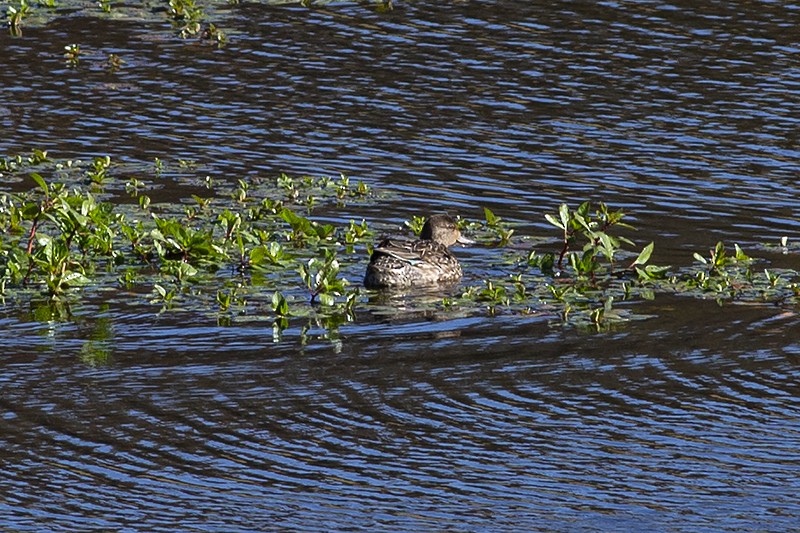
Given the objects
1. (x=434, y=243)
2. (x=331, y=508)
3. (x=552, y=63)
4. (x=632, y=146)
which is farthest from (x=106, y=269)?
(x=552, y=63)

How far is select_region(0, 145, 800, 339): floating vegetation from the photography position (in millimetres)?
12023

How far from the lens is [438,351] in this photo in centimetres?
1085

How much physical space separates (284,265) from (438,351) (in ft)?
8.60

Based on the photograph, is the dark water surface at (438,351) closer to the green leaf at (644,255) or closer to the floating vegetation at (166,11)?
the green leaf at (644,255)

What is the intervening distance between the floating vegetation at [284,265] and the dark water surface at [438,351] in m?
0.29

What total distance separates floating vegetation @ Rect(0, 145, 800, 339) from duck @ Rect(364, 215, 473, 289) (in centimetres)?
17

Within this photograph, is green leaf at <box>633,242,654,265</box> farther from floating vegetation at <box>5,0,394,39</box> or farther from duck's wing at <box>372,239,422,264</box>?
floating vegetation at <box>5,0,394,39</box>

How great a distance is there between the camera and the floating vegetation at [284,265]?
12.0 meters

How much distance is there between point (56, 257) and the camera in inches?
484

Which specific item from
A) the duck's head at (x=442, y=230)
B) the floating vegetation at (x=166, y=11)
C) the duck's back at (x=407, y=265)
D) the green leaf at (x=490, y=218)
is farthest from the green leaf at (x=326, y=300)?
the floating vegetation at (x=166, y=11)

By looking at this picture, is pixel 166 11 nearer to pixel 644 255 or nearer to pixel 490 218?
pixel 490 218

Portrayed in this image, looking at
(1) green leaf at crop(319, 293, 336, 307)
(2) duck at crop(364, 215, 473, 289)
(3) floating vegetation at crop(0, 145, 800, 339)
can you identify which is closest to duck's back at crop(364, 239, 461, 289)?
(2) duck at crop(364, 215, 473, 289)

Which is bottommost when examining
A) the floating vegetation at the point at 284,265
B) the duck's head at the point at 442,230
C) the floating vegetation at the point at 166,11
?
the floating vegetation at the point at 284,265

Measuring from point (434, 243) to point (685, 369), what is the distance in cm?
304
